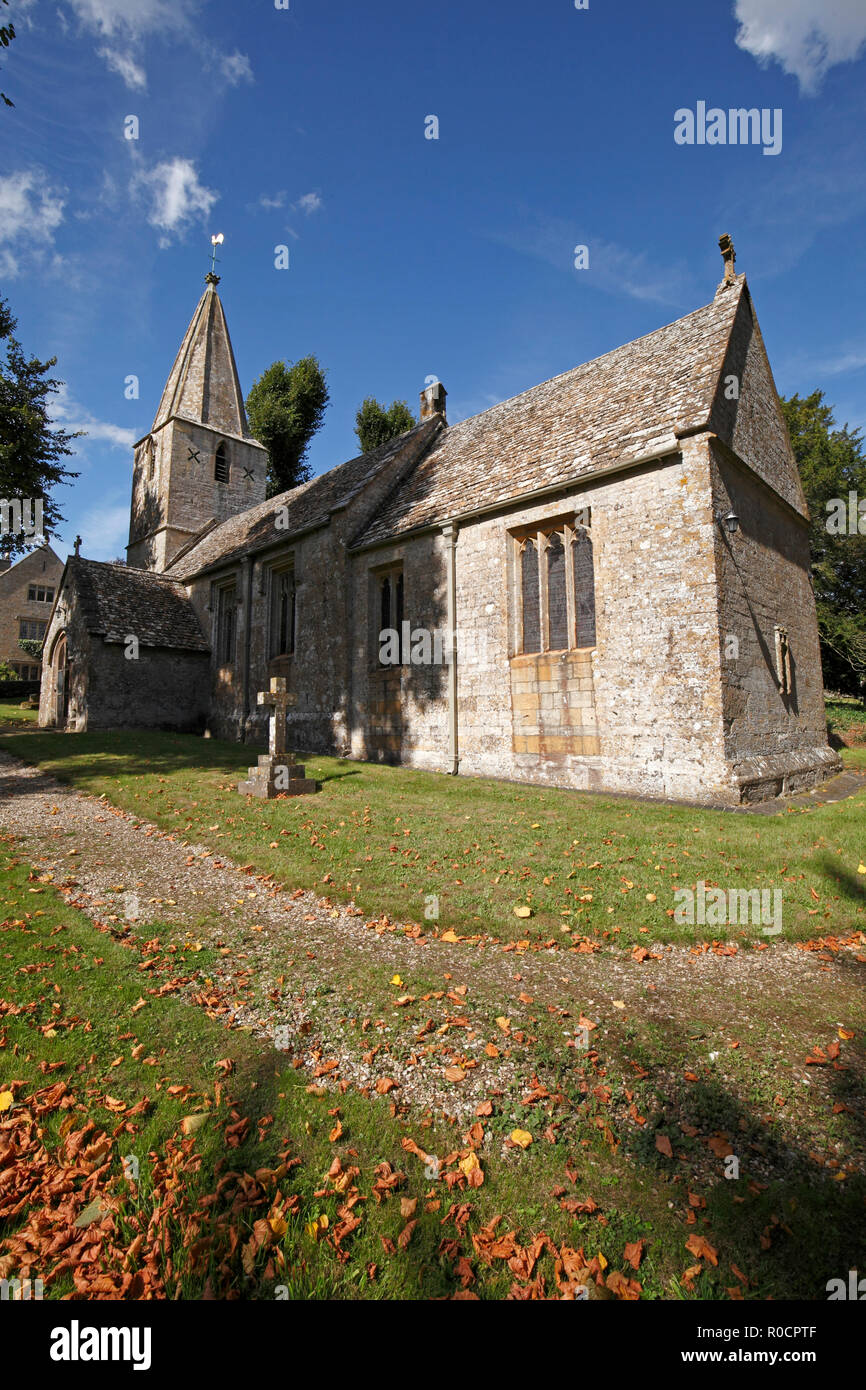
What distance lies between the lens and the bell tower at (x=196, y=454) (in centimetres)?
2916

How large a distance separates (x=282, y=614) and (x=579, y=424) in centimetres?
1124

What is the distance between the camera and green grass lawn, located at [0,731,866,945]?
550cm

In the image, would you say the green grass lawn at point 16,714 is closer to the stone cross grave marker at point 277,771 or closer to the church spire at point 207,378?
the church spire at point 207,378

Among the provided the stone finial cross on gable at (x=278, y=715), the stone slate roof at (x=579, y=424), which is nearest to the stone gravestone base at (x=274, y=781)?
the stone finial cross on gable at (x=278, y=715)

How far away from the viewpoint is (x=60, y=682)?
22500mm

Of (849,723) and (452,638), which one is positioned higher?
(452,638)

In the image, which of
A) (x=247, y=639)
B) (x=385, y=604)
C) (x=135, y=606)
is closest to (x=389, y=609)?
(x=385, y=604)

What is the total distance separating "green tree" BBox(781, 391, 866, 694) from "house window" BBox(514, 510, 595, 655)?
23.3 m

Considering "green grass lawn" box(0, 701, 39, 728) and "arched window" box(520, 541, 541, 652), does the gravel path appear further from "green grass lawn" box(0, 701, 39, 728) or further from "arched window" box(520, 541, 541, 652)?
"green grass lawn" box(0, 701, 39, 728)

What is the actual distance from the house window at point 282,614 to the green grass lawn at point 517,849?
8360mm

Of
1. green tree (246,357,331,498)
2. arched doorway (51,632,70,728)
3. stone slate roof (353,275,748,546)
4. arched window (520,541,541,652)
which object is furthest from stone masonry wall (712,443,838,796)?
green tree (246,357,331,498)

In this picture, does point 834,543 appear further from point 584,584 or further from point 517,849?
point 517,849

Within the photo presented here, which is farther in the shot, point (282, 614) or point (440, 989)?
point (282, 614)

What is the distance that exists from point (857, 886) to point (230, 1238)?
664 centimetres
